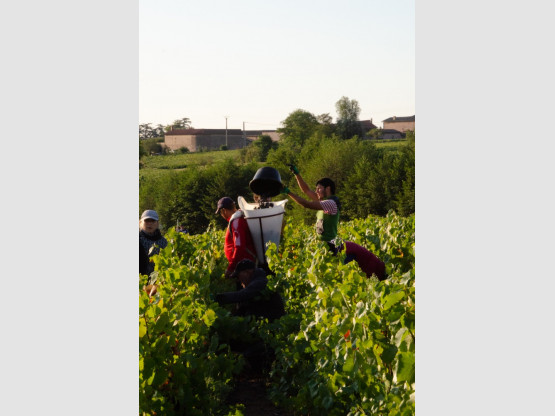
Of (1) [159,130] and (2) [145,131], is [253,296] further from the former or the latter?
(2) [145,131]

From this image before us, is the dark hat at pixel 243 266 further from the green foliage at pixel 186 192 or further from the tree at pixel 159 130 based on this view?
the tree at pixel 159 130

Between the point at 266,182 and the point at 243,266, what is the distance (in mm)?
743

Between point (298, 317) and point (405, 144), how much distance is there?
2.26m

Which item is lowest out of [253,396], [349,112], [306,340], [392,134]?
[253,396]

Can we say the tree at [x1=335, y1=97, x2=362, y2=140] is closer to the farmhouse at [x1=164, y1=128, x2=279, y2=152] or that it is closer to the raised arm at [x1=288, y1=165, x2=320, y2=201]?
the farmhouse at [x1=164, y1=128, x2=279, y2=152]

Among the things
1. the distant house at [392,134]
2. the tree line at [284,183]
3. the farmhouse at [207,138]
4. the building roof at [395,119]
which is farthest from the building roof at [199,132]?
the building roof at [395,119]

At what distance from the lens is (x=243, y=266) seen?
224 inches

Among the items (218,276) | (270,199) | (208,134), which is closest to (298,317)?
(270,199)

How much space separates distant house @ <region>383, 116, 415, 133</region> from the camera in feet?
9.47

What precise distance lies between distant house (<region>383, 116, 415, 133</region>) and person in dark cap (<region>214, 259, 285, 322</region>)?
→ 8.76 ft

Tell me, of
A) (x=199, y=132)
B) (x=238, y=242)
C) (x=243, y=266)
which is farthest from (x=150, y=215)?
(x=199, y=132)

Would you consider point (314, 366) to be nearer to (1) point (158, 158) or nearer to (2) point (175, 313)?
(2) point (175, 313)

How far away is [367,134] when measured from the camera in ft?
14.0

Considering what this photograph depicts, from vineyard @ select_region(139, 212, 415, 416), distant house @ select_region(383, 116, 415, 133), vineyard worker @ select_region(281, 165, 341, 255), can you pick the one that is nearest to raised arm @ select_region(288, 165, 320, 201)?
vineyard worker @ select_region(281, 165, 341, 255)
